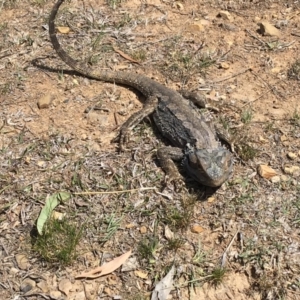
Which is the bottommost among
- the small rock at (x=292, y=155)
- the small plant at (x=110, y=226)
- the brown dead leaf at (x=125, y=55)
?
the small plant at (x=110, y=226)

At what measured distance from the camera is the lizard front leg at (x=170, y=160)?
527 cm

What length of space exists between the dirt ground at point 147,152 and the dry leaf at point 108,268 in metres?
0.07

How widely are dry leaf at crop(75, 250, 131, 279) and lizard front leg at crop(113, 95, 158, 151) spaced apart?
1342 mm

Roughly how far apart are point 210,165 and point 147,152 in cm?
86

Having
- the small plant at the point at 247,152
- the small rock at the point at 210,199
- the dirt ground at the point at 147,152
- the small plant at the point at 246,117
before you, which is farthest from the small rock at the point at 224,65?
the small rock at the point at 210,199

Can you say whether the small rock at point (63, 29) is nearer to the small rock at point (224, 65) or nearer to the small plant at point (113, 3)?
the small plant at point (113, 3)

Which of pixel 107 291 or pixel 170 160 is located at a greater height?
pixel 170 160

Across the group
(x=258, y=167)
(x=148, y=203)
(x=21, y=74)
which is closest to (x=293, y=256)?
(x=258, y=167)

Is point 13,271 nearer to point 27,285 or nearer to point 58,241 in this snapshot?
point 27,285

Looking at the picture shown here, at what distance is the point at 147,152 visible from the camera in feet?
18.4

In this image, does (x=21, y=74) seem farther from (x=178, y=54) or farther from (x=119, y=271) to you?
(x=119, y=271)

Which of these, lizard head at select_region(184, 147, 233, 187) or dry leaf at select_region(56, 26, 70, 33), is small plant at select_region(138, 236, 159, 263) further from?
dry leaf at select_region(56, 26, 70, 33)

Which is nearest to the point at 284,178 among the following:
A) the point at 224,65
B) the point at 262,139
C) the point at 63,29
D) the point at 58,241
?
the point at 262,139

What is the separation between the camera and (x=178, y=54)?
6691 millimetres
